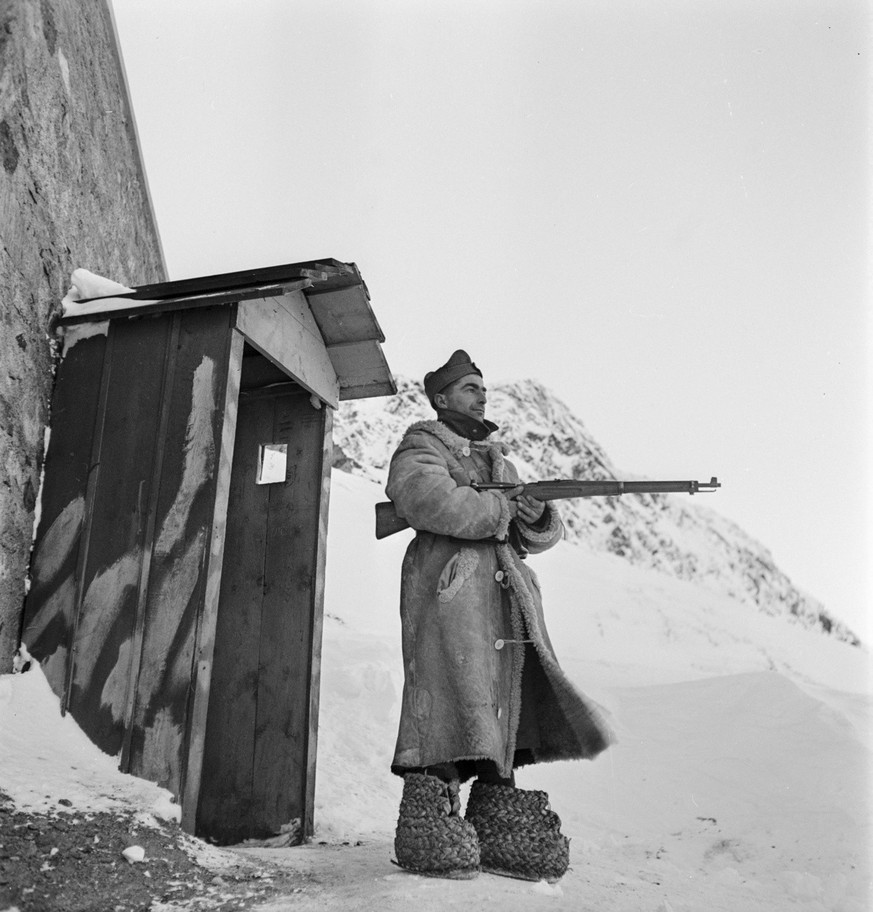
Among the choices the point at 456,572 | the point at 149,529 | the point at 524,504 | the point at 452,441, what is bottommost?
the point at 456,572

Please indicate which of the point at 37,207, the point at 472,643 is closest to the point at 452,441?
the point at 472,643

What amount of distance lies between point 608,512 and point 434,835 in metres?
18.4

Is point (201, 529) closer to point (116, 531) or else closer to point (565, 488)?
point (116, 531)

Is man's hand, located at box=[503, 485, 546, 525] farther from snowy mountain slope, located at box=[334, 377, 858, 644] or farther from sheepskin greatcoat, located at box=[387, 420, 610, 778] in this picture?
snowy mountain slope, located at box=[334, 377, 858, 644]

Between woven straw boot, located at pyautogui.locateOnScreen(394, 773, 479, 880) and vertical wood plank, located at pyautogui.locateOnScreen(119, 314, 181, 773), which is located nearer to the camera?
woven straw boot, located at pyautogui.locateOnScreen(394, 773, 479, 880)

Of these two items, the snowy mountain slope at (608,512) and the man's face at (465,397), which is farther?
the snowy mountain slope at (608,512)

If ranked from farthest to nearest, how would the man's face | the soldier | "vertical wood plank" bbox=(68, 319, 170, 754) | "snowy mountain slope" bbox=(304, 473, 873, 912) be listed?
1. the man's face
2. "snowy mountain slope" bbox=(304, 473, 873, 912)
3. "vertical wood plank" bbox=(68, 319, 170, 754)
4. the soldier

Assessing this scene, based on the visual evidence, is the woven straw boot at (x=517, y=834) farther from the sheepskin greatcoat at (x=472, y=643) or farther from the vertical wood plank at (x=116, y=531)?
the vertical wood plank at (x=116, y=531)

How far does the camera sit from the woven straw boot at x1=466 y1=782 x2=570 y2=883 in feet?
10.0

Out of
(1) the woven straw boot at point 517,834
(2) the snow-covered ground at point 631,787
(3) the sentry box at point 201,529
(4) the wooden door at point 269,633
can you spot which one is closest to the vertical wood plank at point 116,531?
(3) the sentry box at point 201,529

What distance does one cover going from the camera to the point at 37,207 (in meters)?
3.77

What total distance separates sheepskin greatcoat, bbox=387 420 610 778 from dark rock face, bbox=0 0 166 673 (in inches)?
54.9

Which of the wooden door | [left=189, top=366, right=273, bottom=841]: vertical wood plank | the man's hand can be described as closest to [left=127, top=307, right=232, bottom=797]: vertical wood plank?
[left=189, top=366, right=273, bottom=841]: vertical wood plank

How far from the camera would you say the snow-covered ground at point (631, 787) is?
2917mm
